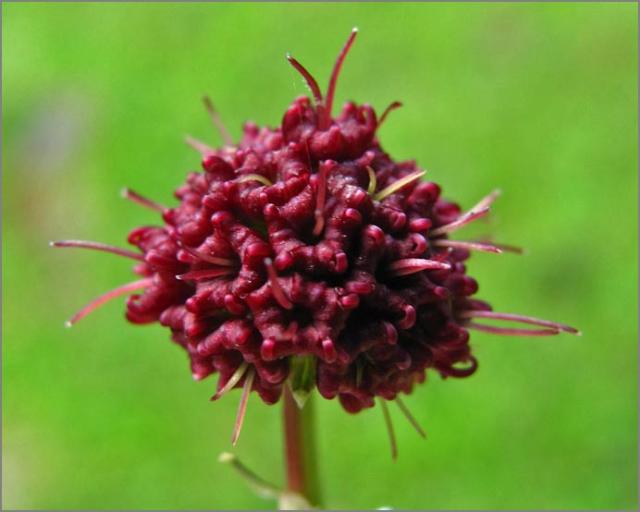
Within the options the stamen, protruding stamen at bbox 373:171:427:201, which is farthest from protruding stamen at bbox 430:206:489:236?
the stamen

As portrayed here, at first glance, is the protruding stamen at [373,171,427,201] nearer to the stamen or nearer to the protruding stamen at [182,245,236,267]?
the stamen

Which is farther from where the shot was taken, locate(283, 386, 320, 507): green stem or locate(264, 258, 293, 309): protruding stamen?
locate(283, 386, 320, 507): green stem

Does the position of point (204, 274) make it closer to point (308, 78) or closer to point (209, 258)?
point (209, 258)

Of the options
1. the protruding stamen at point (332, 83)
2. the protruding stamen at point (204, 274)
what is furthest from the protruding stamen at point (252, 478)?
the protruding stamen at point (332, 83)

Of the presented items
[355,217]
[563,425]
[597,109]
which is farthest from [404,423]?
[355,217]

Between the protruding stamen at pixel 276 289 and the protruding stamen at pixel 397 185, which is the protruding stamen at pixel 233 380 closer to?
the protruding stamen at pixel 276 289
